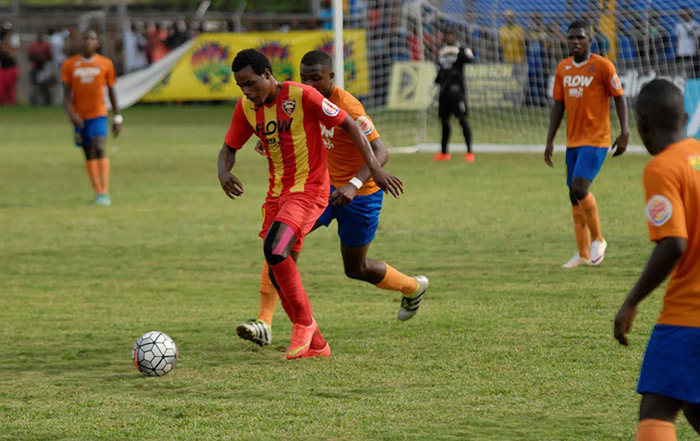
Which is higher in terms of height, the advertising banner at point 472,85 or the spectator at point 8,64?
the advertising banner at point 472,85

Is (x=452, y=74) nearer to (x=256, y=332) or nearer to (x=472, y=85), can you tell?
(x=472, y=85)

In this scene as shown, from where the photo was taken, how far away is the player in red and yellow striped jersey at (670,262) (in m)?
3.75

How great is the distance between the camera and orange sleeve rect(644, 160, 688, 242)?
147 inches

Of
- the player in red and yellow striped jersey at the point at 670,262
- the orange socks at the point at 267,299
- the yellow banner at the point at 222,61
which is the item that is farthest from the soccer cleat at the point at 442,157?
the player in red and yellow striped jersey at the point at 670,262

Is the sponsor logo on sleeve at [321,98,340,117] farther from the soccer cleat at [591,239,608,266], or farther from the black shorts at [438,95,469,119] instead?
the black shorts at [438,95,469,119]

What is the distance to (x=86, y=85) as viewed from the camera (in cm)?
1438

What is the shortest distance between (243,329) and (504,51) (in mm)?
17993

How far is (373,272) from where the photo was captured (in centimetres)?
751

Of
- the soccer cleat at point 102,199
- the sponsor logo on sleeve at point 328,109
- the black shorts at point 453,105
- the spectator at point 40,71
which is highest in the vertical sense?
A: the sponsor logo on sleeve at point 328,109

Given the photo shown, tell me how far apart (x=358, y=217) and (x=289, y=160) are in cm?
71

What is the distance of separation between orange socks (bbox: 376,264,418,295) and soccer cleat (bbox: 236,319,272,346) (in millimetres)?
975

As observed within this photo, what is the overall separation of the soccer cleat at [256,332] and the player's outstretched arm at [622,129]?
12.8 feet

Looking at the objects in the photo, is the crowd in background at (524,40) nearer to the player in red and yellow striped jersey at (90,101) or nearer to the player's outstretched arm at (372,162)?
the player in red and yellow striped jersey at (90,101)

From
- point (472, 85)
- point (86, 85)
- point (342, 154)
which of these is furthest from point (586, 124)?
point (472, 85)
